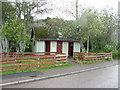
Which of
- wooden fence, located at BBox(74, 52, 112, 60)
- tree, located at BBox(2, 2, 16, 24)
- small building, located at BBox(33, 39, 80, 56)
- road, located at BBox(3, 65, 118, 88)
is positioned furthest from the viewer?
small building, located at BBox(33, 39, 80, 56)

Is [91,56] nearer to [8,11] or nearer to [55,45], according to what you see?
[55,45]

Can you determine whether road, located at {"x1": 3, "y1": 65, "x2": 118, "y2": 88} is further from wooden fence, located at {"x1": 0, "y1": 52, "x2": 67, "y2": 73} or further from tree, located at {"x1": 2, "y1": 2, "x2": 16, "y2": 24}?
tree, located at {"x1": 2, "y1": 2, "x2": 16, "y2": 24}

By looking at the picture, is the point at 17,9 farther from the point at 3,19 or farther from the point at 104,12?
the point at 104,12

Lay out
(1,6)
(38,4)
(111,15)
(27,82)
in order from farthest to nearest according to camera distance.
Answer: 1. (111,15)
2. (38,4)
3. (1,6)
4. (27,82)

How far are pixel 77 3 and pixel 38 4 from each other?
6525 mm

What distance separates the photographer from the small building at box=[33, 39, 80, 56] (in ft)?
46.0

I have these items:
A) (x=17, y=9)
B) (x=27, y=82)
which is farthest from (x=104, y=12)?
(x=27, y=82)

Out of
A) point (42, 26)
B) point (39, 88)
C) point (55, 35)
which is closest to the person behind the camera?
point (39, 88)

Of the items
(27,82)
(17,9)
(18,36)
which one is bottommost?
(27,82)

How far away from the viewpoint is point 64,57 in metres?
10.5

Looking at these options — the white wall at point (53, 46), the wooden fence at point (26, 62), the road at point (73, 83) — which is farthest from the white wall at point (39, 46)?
the road at point (73, 83)

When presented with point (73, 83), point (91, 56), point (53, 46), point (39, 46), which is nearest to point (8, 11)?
point (39, 46)

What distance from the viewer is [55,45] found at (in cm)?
1462

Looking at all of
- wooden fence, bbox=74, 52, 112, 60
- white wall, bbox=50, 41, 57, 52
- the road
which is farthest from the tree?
the road
